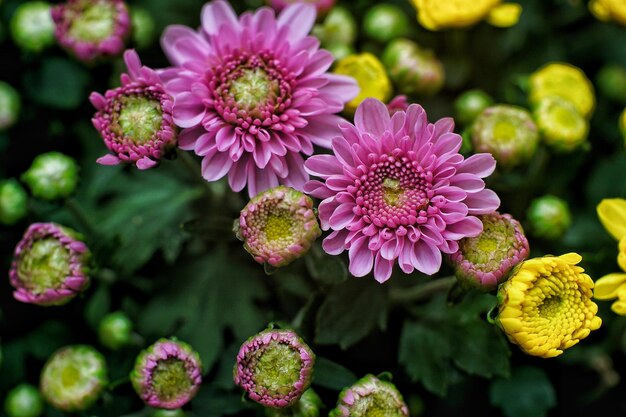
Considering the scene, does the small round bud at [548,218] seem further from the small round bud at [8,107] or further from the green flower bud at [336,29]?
the small round bud at [8,107]

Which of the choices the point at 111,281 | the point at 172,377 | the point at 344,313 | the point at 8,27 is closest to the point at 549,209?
the point at 344,313

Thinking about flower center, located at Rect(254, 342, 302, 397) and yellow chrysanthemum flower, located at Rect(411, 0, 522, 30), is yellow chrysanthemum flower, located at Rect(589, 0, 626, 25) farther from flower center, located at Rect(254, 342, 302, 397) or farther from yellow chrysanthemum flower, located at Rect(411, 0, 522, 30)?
flower center, located at Rect(254, 342, 302, 397)

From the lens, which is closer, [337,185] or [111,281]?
[337,185]

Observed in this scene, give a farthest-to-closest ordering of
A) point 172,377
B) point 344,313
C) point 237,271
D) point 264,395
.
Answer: point 237,271 < point 344,313 < point 172,377 < point 264,395

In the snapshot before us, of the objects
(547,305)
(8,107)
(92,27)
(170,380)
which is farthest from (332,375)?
(8,107)

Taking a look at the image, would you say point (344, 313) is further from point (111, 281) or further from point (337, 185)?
point (111, 281)

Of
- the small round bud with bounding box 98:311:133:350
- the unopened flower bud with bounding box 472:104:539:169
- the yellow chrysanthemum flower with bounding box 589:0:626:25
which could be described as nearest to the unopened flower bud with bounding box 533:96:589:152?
the unopened flower bud with bounding box 472:104:539:169

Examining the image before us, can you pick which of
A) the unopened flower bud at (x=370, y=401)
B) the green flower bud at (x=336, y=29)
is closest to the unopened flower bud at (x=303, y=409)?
the unopened flower bud at (x=370, y=401)
